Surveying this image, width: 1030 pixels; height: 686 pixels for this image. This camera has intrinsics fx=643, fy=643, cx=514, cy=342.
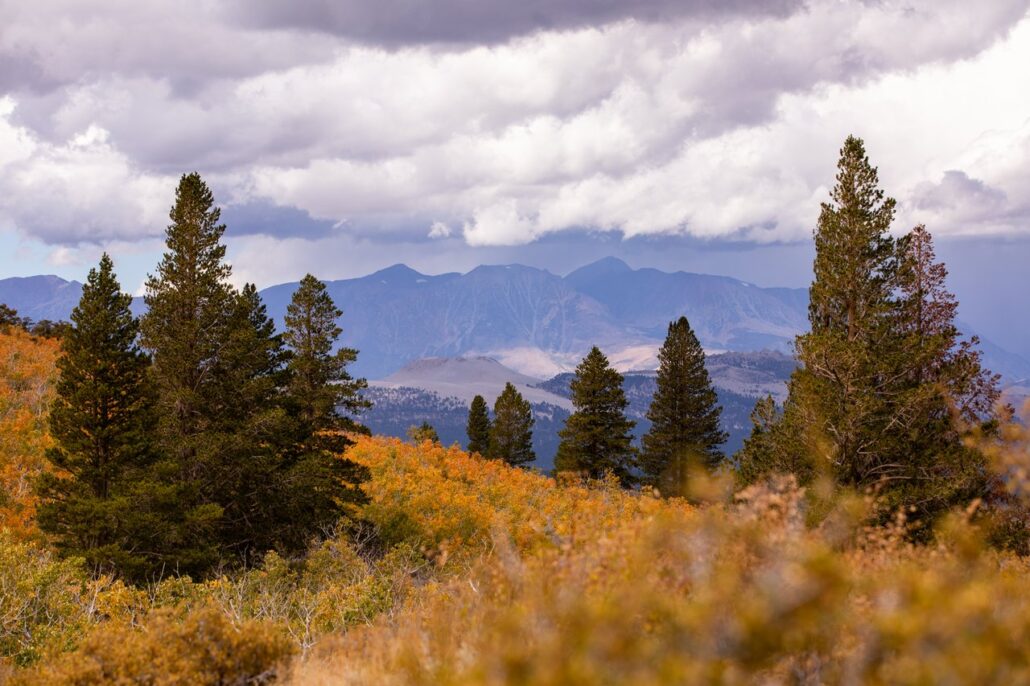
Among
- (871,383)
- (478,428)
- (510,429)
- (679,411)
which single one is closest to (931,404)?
(871,383)

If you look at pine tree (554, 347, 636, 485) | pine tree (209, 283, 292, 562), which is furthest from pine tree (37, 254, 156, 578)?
pine tree (554, 347, 636, 485)

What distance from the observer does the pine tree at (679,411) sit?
56.3 metres

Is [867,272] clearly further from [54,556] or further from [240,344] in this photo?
[54,556]

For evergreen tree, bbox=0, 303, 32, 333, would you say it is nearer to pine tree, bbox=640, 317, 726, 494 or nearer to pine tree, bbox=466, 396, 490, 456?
pine tree, bbox=466, 396, 490, 456

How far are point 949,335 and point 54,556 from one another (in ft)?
111

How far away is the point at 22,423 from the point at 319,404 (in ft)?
50.4

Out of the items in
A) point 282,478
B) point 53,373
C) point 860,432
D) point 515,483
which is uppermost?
point 53,373

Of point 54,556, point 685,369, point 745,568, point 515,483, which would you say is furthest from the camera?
point 685,369

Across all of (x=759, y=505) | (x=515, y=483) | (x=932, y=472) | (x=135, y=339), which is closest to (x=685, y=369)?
(x=515, y=483)

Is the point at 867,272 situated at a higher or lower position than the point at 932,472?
higher

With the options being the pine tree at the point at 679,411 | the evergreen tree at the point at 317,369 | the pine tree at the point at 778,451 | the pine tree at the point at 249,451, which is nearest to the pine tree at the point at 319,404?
the evergreen tree at the point at 317,369

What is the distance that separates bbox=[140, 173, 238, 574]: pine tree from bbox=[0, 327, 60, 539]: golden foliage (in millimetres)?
5124

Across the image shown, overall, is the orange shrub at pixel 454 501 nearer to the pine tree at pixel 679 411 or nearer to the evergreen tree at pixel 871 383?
the evergreen tree at pixel 871 383

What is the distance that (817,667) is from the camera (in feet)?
14.5
